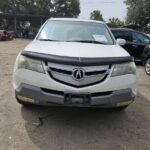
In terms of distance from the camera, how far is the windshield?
678cm

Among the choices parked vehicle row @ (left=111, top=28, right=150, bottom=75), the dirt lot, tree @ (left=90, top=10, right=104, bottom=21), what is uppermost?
the dirt lot

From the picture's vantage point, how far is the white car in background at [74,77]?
5.14m

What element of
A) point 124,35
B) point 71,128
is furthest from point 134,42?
point 71,128

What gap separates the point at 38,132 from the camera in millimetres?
5316

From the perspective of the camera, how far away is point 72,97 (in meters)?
5.12

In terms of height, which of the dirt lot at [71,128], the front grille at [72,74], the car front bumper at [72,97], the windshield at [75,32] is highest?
the windshield at [75,32]

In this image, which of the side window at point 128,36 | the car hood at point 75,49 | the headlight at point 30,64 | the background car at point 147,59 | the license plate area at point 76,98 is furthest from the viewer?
the side window at point 128,36

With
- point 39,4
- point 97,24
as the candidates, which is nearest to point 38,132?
point 97,24

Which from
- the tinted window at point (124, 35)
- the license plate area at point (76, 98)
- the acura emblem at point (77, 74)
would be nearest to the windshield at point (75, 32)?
the acura emblem at point (77, 74)

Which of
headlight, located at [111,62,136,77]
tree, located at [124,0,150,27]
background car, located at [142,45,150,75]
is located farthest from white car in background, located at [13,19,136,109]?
tree, located at [124,0,150,27]

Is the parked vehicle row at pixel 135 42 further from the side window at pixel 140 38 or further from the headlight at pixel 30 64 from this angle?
the headlight at pixel 30 64

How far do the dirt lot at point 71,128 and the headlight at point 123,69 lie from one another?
924 millimetres

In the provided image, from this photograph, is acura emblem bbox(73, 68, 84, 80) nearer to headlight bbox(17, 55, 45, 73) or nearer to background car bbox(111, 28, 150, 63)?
headlight bbox(17, 55, 45, 73)

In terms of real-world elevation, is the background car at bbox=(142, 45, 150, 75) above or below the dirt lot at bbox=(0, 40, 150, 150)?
below
